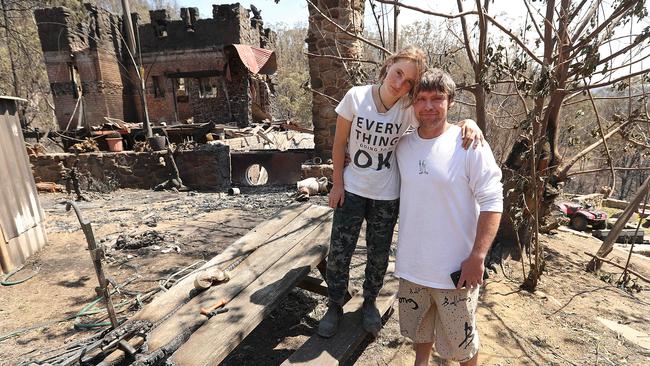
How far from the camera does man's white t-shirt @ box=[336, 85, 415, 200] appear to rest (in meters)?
2.00

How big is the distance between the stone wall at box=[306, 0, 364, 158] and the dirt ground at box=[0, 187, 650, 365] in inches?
121

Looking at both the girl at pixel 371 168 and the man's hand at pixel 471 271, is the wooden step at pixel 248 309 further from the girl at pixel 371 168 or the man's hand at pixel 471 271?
the man's hand at pixel 471 271

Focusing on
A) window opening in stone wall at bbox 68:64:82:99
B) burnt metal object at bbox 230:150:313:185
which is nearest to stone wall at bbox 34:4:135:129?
window opening in stone wall at bbox 68:64:82:99

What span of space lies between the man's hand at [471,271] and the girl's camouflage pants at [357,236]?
55 centimetres

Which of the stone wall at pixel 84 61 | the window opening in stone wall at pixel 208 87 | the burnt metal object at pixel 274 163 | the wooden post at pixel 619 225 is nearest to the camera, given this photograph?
the wooden post at pixel 619 225

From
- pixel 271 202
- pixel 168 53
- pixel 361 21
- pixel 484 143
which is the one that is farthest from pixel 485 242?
Result: pixel 168 53

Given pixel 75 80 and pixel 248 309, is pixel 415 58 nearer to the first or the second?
pixel 248 309

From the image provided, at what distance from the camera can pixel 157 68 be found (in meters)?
20.2

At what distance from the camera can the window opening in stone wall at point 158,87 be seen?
67.5 feet

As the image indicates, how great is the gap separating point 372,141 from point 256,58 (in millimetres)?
14879

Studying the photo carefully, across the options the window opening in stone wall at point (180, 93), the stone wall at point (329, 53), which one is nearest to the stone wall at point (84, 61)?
the window opening in stone wall at point (180, 93)

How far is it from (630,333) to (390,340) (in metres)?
2.20

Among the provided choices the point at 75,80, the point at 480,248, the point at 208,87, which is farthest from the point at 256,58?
the point at 480,248

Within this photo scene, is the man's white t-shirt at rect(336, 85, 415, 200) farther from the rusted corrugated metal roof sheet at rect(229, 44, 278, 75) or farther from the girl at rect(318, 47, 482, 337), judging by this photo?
the rusted corrugated metal roof sheet at rect(229, 44, 278, 75)
